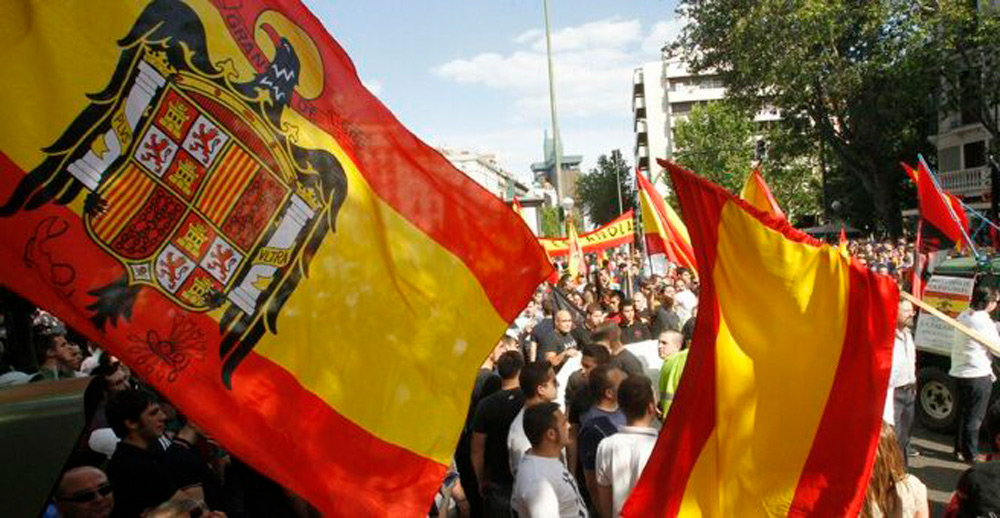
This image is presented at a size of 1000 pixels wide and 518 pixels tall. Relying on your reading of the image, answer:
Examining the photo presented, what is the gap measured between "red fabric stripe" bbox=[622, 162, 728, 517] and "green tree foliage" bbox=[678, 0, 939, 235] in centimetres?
2828

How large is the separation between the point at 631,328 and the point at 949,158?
41046 mm

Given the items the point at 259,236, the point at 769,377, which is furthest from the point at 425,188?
the point at 769,377

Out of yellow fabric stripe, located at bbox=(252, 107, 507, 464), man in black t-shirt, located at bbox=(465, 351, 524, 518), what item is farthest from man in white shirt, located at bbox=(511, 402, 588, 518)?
yellow fabric stripe, located at bbox=(252, 107, 507, 464)

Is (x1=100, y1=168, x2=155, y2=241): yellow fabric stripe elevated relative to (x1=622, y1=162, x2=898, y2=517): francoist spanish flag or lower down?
elevated

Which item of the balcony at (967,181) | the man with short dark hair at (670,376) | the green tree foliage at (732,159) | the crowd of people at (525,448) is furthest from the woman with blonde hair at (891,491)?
the green tree foliage at (732,159)

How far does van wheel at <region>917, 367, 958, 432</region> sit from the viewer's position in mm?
8609

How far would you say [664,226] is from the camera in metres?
10.1

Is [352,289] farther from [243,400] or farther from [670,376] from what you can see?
[670,376]

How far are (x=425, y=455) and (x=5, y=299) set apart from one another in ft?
21.2

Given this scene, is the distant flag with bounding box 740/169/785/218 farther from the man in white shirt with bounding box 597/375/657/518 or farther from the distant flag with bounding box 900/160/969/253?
the distant flag with bounding box 900/160/969/253

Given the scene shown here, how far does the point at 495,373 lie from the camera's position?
21.4 ft

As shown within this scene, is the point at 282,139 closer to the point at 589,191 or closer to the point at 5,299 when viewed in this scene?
the point at 5,299

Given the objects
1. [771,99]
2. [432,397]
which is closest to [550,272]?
[432,397]

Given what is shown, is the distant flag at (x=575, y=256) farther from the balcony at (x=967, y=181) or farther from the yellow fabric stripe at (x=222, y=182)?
the balcony at (x=967, y=181)
